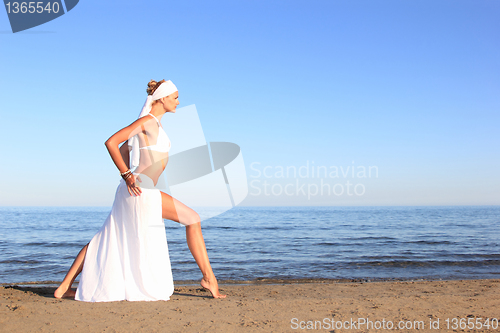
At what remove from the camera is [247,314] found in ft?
10.2

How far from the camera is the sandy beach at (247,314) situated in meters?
2.71

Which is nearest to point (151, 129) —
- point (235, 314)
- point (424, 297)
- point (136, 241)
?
point (136, 241)

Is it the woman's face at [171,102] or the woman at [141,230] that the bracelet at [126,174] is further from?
the woman's face at [171,102]

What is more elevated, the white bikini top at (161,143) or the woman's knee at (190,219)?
the white bikini top at (161,143)

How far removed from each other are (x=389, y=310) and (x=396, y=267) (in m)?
5.30

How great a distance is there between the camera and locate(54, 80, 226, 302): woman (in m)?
3.31

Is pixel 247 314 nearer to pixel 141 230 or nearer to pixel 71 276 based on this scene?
pixel 141 230

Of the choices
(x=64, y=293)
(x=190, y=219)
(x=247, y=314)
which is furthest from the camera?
(x=64, y=293)

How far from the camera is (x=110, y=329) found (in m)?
2.63

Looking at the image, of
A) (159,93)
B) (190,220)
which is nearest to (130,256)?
(190,220)

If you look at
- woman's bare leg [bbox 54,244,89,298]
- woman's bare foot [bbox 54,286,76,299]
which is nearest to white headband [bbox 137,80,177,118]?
woman's bare leg [bbox 54,244,89,298]

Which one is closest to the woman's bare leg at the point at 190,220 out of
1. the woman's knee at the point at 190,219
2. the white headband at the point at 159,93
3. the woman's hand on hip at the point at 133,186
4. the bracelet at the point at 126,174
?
the woman's knee at the point at 190,219

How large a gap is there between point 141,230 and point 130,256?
0.30 m

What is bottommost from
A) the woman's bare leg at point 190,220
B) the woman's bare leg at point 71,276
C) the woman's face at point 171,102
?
the woman's bare leg at point 71,276
